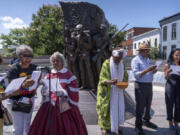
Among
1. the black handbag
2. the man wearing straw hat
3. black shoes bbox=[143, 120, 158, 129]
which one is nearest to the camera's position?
the black handbag

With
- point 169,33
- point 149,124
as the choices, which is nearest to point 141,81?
point 149,124

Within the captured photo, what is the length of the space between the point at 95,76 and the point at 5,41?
3668 cm

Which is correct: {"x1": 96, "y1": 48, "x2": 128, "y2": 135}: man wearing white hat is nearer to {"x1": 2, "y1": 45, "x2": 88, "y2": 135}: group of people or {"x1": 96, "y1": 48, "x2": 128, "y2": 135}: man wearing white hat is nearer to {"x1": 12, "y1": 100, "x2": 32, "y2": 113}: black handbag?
{"x1": 2, "y1": 45, "x2": 88, "y2": 135}: group of people

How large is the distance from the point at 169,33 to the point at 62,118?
93.5 feet

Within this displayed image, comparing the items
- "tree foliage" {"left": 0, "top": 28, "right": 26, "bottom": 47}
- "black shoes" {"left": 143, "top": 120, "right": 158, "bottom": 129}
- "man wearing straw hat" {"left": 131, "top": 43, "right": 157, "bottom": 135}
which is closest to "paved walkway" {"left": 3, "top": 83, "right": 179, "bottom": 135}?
"black shoes" {"left": 143, "top": 120, "right": 158, "bottom": 129}

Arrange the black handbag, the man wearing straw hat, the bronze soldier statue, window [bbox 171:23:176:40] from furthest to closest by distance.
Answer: window [bbox 171:23:176:40], the bronze soldier statue, the man wearing straw hat, the black handbag

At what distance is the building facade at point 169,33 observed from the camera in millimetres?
25767

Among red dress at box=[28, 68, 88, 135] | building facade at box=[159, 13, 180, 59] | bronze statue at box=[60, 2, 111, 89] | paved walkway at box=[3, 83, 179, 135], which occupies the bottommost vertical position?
paved walkway at box=[3, 83, 179, 135]

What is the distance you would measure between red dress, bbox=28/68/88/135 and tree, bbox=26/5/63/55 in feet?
71.5

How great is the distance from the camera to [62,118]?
8.71 ft

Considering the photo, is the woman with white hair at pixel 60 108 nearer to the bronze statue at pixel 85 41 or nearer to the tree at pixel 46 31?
the bronze statue at pixel 85 41

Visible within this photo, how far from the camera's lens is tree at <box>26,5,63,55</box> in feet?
84.0

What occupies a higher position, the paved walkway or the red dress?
the red dress

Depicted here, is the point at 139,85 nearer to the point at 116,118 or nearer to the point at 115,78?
the point at 115,78
